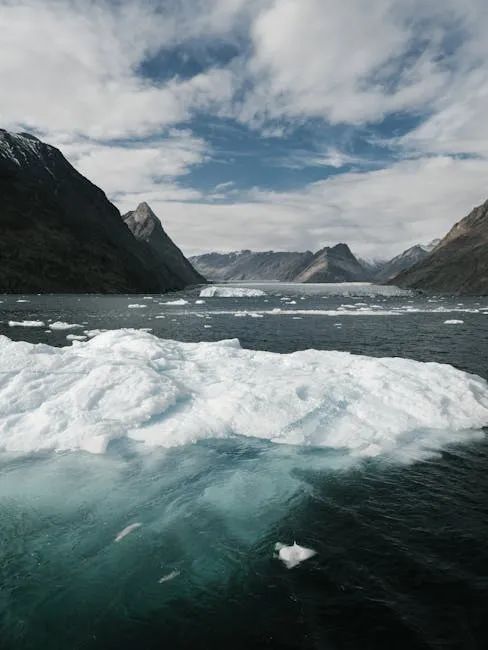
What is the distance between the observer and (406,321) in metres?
60.9

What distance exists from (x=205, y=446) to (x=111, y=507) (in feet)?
13.2

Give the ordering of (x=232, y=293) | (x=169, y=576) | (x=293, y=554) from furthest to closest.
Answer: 1. (x=232, y=293)
2. (x=293, y=554)
3. (x=169, y=576)

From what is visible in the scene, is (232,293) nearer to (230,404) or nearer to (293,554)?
(230,404)

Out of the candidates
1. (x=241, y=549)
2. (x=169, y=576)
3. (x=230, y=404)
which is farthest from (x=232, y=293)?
(x=169, y=576)

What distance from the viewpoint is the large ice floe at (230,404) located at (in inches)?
521

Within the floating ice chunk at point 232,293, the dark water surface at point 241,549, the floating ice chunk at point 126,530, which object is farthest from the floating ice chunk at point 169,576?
the floating ice chunk at point 232,293

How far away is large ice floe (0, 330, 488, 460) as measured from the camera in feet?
43.4

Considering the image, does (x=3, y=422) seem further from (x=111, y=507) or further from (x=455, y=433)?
(x=455, y=433)

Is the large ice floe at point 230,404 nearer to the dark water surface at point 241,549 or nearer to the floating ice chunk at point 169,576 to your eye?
the dark water surface at point 241,549

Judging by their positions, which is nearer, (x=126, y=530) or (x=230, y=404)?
(x=126, y=530)

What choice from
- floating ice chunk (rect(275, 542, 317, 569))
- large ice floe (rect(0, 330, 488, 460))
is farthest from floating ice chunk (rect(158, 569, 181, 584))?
large ice floe (rect(0, 330, 488, 460))

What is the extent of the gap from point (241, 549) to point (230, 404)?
676 centimetres

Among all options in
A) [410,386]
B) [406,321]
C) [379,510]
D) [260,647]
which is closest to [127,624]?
[260,647]

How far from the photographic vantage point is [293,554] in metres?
8.21
